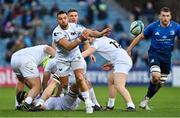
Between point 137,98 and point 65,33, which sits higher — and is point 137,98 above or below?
below

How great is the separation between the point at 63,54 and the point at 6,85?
49.4 ft

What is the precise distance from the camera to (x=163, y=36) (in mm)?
17328

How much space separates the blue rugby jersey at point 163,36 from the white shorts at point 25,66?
285cm

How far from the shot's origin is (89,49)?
16797 millimetres

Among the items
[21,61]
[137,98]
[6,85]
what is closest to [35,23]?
[6,85]

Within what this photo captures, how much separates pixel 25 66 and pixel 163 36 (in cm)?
339

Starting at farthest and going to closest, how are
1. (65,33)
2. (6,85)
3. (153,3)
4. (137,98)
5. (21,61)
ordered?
1. (153,3)
2. (6,85)
3. (137,98)
4. (21,61)
5. (65,33)

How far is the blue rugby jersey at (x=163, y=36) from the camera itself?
17344 mm

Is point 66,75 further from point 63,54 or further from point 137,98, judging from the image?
point 137,98

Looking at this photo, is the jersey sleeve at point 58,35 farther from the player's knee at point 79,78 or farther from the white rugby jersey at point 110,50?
the white rugby jersey at point 110,50

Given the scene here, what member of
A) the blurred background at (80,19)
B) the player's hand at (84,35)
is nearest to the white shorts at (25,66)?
the player's hand at (84,35)

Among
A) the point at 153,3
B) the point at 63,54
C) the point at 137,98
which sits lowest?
the point at 137,98

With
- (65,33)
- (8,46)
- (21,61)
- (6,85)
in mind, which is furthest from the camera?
(8,46)

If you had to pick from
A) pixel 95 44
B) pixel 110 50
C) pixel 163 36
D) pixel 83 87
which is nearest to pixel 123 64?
pixel 110 50
